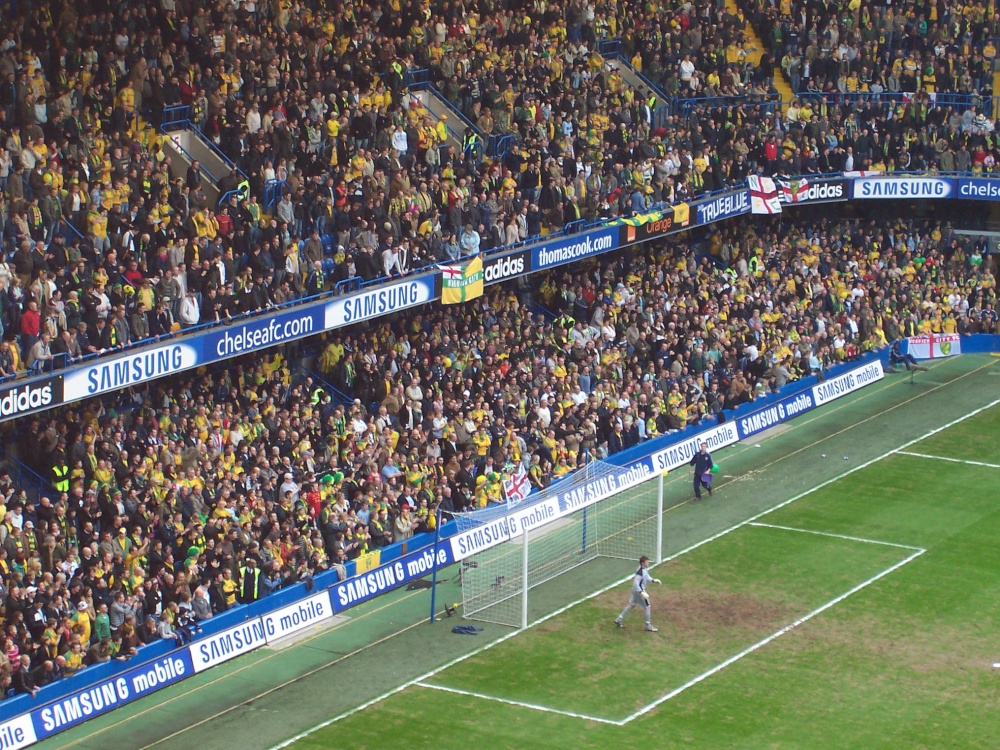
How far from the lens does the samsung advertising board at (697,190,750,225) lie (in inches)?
1847

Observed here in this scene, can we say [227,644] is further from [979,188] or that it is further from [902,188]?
[979,188]

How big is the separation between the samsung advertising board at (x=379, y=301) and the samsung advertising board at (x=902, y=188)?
18412mm

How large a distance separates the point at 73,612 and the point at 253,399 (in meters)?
7.77

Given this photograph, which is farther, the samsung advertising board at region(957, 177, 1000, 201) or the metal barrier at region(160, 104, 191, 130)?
the samsung advertising board at region(957, 177, 1000, 201)

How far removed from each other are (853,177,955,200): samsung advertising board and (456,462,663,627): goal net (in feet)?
56.8

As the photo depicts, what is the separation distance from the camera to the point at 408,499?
3509 centimetres

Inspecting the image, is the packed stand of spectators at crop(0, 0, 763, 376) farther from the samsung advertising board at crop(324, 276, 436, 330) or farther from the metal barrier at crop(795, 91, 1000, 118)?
the metal barrier at crop(795, 91, 1000, 118)

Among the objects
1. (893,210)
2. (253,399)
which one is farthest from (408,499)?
(893,210)

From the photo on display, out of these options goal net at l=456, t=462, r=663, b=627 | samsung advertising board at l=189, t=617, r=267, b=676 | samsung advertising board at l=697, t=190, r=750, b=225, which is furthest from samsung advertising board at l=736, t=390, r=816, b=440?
samsung advertising board at l=189, t=617, r=267, b=676

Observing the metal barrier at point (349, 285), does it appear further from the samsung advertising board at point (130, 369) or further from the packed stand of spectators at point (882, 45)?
the packed stand of spectators at point (882, 45)

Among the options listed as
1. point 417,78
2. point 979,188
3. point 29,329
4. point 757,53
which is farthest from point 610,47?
point 29,329

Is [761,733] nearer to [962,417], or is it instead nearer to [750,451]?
[750,451]

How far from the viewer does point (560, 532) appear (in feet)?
119

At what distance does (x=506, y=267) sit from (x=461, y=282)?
2.08m
